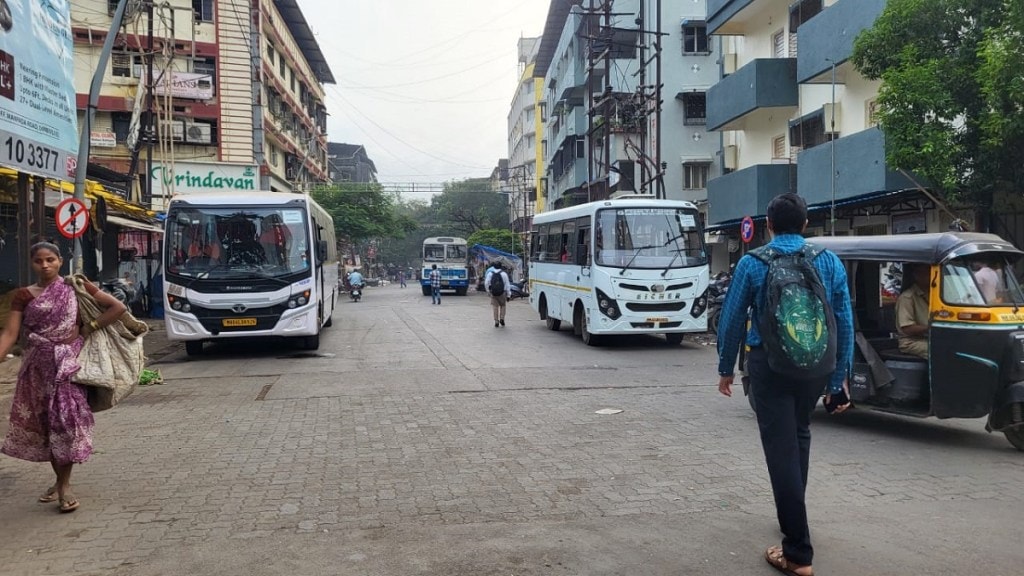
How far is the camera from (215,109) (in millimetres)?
35094

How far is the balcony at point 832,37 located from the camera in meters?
15.7

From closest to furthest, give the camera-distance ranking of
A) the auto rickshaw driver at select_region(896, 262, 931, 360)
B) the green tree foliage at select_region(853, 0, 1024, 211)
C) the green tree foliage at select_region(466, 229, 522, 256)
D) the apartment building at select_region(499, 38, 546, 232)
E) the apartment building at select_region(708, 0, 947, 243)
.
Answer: the auto rickshaw driver at select_region(896, 262, 931, 360) < the green tree foliage at select_region(853, 0, 1024, 211) < the apartment building at select_region(708, 0, 947, 243) < the green tree foliage at select_region(466, 229, 522, 256) < the apartment building at select_region(499, 38, 546, 232)

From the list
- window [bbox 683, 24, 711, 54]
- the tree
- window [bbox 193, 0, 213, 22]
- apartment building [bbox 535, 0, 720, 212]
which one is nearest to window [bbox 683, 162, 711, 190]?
apartment building [bbox 535, 0, 720, 212]

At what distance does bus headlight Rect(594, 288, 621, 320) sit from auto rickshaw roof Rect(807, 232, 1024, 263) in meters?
6.77

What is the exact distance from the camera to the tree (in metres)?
77.6

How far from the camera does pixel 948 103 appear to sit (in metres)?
12.0

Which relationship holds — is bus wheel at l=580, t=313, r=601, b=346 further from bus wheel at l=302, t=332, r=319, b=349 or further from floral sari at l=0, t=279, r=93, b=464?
floral sari at l=0, t=279, r=93, b=464

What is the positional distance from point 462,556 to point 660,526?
124 cm

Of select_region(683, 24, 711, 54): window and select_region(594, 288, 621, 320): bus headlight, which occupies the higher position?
select_region(683, 24, 711, 54): window

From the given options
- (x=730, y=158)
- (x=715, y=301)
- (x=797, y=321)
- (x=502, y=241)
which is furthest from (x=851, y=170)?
(x=502, y=241)

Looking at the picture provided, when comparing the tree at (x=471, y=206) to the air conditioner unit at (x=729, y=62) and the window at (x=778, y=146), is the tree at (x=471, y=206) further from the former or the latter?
the window at (x=778, y=146)

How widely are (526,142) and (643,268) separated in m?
70.3

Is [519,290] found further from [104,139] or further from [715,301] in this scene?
[715,301]

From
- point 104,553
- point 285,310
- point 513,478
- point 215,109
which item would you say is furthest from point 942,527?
point 215,109
